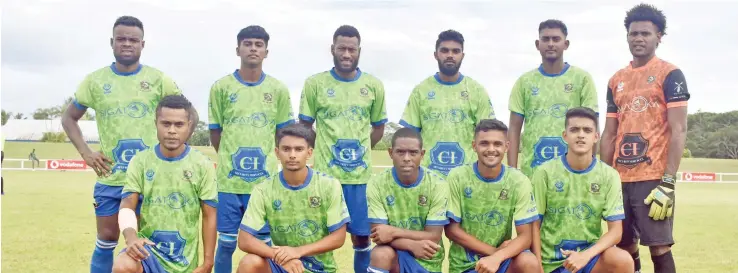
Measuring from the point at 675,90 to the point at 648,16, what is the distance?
61 centimetres

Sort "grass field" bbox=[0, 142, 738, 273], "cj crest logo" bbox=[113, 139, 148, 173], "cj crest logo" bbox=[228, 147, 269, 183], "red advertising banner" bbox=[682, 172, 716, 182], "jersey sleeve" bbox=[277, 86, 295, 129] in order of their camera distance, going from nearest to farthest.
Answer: "cj crest logo" bbox=[113, 139, 148, 173] → "cj crest logo" bbox=[228, 147, 269, 183] → "jersey sleeve" bbox=[277, 86, 295, 129] → "grass field" bbox=[0, 142, 738, 273] → "red advertising banner" bbox=[682, 172, 716, 182]

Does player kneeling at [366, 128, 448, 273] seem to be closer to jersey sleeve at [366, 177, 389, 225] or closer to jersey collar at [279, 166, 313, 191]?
jersey sleeve at [366, 177, 389, 225]

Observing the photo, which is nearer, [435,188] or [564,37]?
[435,188]

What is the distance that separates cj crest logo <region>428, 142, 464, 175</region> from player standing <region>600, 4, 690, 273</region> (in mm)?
1225

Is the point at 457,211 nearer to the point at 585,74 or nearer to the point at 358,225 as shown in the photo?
the point at 358,225

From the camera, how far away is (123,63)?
5.50 meters

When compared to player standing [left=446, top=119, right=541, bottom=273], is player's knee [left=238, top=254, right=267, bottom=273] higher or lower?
lower

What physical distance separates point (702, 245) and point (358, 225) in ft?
18.7

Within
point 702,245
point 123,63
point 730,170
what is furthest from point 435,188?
point 730,170

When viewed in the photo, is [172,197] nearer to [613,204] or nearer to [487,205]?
[487,205]

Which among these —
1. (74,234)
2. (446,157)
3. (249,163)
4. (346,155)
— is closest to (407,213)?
(446,157)

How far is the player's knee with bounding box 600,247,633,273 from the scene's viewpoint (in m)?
4.42

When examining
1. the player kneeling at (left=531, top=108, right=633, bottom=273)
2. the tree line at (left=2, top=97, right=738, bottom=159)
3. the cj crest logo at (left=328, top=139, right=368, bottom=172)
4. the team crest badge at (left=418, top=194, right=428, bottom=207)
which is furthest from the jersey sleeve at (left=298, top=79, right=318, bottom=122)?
the tree line at (left=2, top=97, right=738, bottom=159)

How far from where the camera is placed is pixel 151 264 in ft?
14.3
